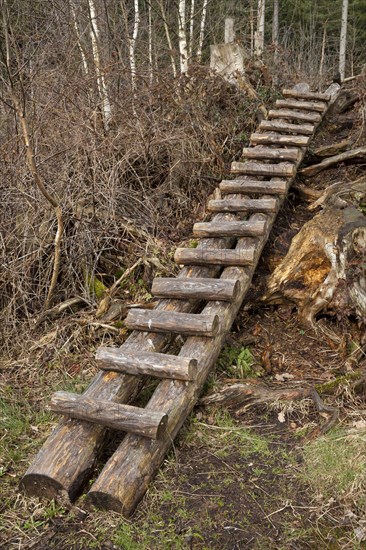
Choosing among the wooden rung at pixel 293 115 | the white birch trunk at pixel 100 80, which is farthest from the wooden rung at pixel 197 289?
the wooden rung at pixel 293 115

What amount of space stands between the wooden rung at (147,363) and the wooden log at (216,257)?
1.29m

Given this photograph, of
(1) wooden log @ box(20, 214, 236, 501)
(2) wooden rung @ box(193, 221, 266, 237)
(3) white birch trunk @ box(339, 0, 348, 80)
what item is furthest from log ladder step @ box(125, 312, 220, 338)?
(3) white birch trunk @ box(339, 0, 348, 80)

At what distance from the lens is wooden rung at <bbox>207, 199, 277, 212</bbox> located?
5.40m

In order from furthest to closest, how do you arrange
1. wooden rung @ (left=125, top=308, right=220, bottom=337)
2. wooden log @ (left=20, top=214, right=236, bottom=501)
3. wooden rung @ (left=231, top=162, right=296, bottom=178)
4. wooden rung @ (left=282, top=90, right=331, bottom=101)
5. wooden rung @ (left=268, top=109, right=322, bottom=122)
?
wooden rung @ (left=282, top=90, right=331, bottom=101) < wooden rung @ (left=268, top=109, right=322, bottom=122) < wooden rung @ (left=231, top=162, right=296, bottom=178) < wooden rung @ (left=125, top=308, right=220, bottom=337) < wooden log @ (left=20, top=214, right=236, bottom=501)

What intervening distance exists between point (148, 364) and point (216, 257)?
4.70 feet

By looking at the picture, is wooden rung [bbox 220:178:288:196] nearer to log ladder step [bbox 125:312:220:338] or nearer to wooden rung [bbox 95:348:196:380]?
log ladder step [bbox 125:312:220:338]

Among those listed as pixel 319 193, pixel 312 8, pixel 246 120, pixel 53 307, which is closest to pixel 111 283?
pixel 53 307

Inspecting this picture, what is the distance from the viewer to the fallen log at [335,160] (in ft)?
21.0

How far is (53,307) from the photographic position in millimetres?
5238

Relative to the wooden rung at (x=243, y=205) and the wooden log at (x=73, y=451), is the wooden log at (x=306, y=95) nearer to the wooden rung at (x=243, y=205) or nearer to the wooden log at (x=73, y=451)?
the wooden rung at (x=243, y=205)

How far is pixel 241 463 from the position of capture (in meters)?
3.45

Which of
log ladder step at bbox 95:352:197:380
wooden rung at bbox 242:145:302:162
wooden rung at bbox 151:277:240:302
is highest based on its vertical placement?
wooden rung at bbox 242:145:302:162

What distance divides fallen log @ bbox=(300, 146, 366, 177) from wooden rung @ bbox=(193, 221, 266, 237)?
1.92 m

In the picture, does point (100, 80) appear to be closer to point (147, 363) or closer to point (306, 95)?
point (306, 95)
